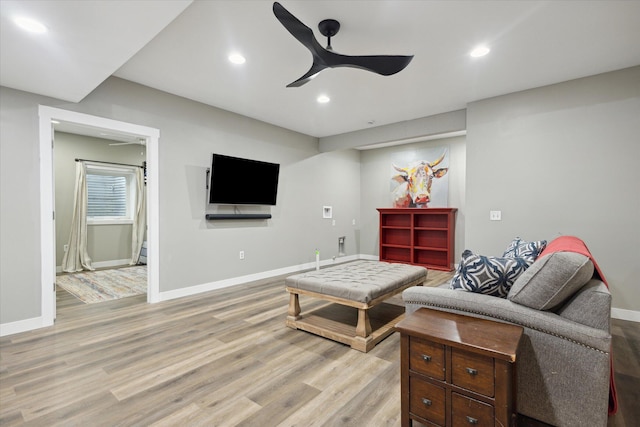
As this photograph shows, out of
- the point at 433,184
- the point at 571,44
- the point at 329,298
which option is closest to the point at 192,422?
the point at 329,298

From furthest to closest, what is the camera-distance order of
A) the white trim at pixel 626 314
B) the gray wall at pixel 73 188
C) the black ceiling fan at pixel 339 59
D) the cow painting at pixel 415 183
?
the cow painting at pixel 415 183
the gray wall at pixel 73 188
the white trim at pixel 626 314
the black ceiling fan at pixel 339 59

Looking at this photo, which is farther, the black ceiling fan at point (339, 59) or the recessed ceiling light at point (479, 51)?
the recessed ceiling light at point (479, 51)

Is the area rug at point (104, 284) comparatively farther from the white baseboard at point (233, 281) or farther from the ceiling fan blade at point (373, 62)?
the ceiling fan blade at point (373, 62)

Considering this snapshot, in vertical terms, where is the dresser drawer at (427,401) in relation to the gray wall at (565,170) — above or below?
Result: below

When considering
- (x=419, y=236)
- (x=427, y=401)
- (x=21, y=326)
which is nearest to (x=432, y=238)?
(x=419, y=236)

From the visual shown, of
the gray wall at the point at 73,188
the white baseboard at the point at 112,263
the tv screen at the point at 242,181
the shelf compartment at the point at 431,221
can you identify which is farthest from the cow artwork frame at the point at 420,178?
the white baseboard at the point at 112,263

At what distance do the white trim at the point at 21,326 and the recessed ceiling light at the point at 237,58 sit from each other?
3.24 metres

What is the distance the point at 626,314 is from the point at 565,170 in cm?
168

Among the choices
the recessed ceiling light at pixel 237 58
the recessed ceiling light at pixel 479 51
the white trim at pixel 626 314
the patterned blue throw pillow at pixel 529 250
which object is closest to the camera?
the patterned blue throw pillow at pixel 529 250

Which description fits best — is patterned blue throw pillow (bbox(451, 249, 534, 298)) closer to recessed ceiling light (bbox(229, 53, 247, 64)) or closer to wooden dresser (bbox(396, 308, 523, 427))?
wooden dresser (bbox(396, 308, 523, 427))

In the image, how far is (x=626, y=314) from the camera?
3330mm

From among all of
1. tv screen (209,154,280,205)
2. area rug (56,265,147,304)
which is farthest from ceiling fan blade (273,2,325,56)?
area rug (56,265,147,304)

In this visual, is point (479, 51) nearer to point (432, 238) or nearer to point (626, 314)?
point (626, 314)

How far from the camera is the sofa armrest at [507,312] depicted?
1435mm
